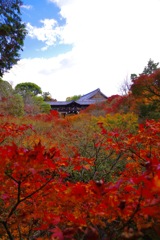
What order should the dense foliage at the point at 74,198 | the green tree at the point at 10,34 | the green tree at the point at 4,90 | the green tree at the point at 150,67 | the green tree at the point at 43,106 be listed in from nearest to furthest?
the dense foliage at the point at 74,198 < the green tree at the point at 10,34 < the green tree at the point at 4,90 < the green tree at the point at 150,67 < the green tree at the point at 43,106

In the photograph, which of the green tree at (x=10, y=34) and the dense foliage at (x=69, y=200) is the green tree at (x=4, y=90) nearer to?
the green tree at (x=10, y=34)

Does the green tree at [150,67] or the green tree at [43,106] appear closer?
the green tree at [150,67]

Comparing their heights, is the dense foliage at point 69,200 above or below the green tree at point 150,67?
below

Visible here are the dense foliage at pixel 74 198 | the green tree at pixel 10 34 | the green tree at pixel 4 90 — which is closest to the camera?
the dense foliage at pixel 74 198

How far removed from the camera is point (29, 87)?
134 ft

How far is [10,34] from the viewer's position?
769 cm

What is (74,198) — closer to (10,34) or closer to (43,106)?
(10,34)

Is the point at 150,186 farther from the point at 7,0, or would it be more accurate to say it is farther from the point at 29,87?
the point at 29,87

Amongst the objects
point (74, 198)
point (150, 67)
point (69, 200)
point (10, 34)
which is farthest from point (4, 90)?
point (74, 198)

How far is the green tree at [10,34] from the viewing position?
7.51 metres

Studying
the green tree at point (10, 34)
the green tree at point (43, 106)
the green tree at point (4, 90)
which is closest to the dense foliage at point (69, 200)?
the green tree at point (10, 34)

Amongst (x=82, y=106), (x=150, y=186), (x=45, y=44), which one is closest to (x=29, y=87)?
(x=82, y=106)

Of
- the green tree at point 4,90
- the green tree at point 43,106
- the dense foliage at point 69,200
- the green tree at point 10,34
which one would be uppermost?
the green tree at point 10,34

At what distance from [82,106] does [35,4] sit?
83.8ft
